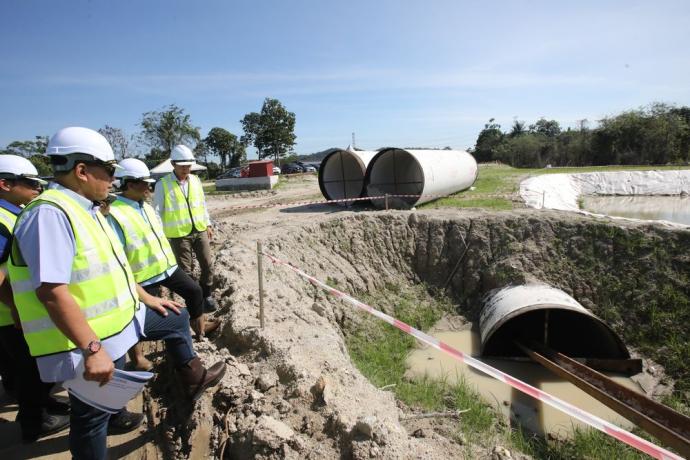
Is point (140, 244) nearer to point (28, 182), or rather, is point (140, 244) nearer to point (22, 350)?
point (28, 182)

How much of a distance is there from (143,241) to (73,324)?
5.23 feet

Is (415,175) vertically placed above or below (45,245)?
above

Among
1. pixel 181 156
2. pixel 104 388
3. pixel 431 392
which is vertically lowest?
pixel 431 392

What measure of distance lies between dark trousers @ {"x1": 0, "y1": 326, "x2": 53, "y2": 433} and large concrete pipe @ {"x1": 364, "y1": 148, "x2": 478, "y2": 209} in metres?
9.75

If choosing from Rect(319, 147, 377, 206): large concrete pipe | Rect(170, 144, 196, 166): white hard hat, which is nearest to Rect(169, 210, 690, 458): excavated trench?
Rect(170, 144, 196, 166): white hard hat

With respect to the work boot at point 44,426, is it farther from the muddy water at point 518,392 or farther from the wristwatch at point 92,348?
the muddy water at point 518,392

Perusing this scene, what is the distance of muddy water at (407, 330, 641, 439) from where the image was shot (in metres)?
5.66

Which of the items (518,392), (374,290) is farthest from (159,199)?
(518,392)

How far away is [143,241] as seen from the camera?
3.26m

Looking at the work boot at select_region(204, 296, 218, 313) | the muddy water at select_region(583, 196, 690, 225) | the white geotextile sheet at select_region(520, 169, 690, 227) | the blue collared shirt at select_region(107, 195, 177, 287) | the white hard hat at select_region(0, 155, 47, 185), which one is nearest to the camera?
the white hard hat at select_region(0, 155, 47, 185)

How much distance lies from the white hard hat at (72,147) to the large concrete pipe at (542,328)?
21.4ft

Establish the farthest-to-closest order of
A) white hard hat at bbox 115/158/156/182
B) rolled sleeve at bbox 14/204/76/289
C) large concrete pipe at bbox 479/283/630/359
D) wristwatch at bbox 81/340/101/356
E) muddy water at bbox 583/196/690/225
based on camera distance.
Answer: muddy water at bbox 583/196/690/225
large concrete pipe at bbox 479/283/630/359
white hard hat at bbox 115/158/156/182
wristwatch at bbox 81/340/101/356
rolled sleeve at bbox 14/204/76/289

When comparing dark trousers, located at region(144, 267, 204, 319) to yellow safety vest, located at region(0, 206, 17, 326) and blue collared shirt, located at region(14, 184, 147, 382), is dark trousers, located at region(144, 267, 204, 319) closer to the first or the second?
yellow safety vest, located at region(0, 206, 17, 326)

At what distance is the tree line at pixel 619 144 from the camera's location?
3152 cm
